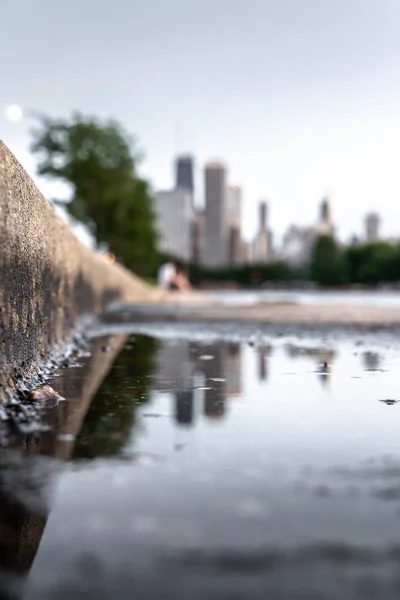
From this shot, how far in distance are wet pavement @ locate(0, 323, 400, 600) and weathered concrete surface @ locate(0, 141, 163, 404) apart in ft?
1.24

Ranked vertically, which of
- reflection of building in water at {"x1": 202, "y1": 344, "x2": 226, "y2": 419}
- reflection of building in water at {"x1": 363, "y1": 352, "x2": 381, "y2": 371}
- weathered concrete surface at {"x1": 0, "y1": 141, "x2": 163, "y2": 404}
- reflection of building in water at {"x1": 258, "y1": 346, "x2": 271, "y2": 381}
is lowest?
reflection of building in water at {"x1": 363, "y1": 352, "x2": 381, "y2": 371}

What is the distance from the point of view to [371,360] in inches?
259

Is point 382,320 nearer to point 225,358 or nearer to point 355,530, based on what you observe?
point 225,358

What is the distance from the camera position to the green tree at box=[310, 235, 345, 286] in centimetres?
13162

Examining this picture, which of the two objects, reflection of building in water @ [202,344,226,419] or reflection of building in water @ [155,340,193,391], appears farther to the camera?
reflection of building in water @ [155,340,193,391]

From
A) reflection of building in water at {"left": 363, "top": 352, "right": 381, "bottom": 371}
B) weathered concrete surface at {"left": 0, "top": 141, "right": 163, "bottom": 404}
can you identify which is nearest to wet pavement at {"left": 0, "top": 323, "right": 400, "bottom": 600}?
weathered concrete surface at {"left": 0, "top": 141, "right": 163, "bottom": 404}

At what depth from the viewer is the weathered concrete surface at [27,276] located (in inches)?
152

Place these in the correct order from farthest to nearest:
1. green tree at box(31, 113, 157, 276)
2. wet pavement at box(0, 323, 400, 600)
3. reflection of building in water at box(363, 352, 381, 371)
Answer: green tree at box(31, 113, 157, 276)
reflection of building in water at box(363, 352, 381, 371)
wet pavement at box(0, 323, 400, 600)

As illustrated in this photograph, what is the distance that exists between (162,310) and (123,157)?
1241 inches

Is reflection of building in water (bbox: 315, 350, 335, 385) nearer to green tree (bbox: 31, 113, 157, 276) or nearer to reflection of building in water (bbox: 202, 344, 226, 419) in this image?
reflection of building in water (bbox: 202, 344, 226, 419)

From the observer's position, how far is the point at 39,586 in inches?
61.6

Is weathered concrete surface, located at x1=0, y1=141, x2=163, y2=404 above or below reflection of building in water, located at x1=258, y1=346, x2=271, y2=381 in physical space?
above

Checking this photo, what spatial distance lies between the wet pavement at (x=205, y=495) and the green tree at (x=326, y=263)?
422ft

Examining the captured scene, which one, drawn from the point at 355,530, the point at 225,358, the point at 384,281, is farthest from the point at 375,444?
the point at 384,281
